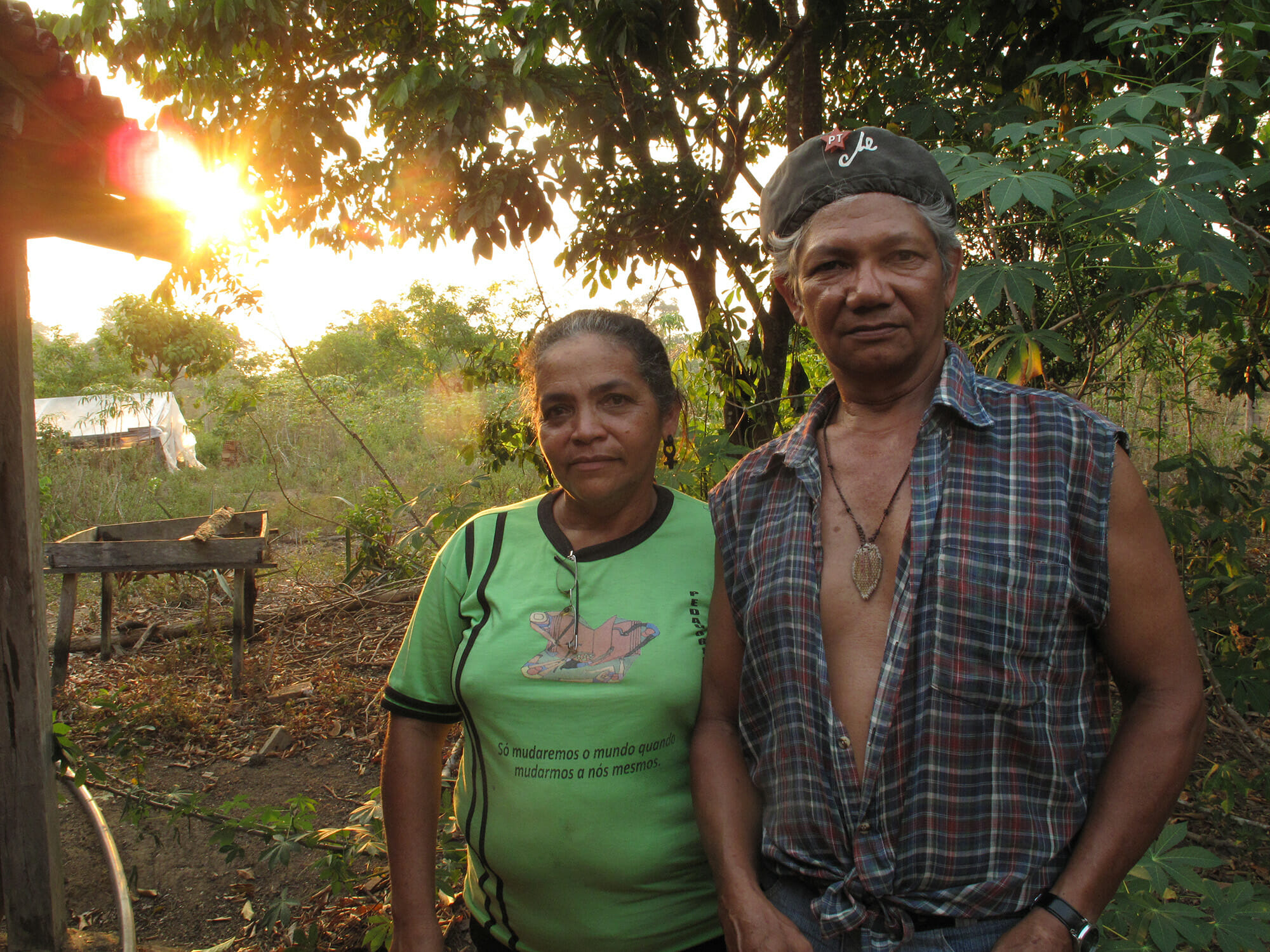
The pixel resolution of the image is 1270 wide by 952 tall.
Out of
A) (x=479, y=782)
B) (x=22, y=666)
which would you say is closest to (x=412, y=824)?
(x=479, y=782)

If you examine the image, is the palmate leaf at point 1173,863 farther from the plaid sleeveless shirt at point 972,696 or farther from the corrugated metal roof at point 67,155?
the corrugated metal roof at point 67,155

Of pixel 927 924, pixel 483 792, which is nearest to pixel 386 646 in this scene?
pixel 483 792

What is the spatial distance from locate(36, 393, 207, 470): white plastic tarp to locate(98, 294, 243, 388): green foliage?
94cm

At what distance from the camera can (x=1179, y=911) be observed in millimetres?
1402

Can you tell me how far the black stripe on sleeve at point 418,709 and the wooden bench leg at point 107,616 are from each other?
5.42 meters

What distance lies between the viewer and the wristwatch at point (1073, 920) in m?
1.03

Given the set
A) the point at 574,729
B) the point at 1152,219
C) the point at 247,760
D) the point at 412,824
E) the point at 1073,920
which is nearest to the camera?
the point at 1073,920

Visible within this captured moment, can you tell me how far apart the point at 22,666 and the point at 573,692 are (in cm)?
223

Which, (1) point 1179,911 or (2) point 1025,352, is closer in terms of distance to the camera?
(1) point 1179,911

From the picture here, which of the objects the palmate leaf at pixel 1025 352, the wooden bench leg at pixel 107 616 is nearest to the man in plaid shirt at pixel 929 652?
the palmate leaf at pixel 1025 352

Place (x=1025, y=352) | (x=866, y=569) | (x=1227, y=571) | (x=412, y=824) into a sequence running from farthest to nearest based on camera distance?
→ (x=1227, y=571) → (x=1025, y=352) → (x=412, y=824) → (x=866, y=569)

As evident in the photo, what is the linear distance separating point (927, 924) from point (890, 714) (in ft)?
0.93

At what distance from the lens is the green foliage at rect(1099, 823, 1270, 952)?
1.37 metres

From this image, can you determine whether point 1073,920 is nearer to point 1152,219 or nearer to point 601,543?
point 601,543
